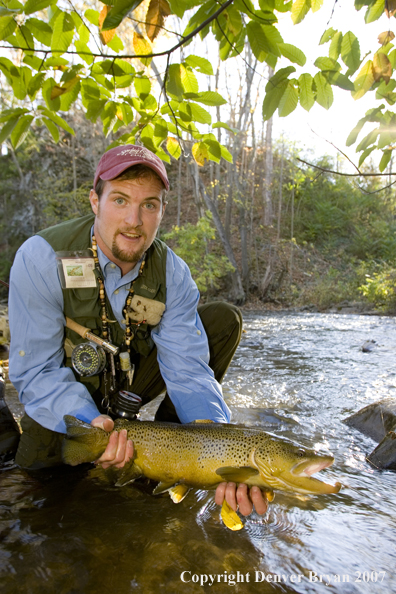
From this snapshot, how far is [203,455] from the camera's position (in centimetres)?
222

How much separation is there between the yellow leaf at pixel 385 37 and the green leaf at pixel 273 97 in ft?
1.62

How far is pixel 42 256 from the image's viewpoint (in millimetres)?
2812

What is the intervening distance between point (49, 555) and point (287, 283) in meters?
19.2

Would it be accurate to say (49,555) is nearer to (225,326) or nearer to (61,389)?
(61,389)

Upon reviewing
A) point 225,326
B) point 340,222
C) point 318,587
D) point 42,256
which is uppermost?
point 340,222

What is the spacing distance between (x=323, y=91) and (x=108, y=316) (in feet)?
6.82

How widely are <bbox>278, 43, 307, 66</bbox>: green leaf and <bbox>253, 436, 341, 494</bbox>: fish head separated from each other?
175 cm

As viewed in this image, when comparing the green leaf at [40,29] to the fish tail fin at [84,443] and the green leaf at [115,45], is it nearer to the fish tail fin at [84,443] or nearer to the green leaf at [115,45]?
the green leaf at [115,45]

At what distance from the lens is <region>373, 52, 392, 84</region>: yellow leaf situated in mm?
1847

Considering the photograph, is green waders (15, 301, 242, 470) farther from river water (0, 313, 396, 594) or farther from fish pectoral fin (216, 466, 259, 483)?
fish pectoral fin (216, 466, 259, 483)

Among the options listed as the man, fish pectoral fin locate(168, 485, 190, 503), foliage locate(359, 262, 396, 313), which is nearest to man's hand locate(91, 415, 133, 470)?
the man

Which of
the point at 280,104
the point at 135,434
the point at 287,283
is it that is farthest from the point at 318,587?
the point at 287,283

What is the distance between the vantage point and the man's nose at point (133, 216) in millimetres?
2859

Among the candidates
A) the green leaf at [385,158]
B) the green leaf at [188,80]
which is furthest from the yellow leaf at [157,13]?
the green leaf at [385,158]
